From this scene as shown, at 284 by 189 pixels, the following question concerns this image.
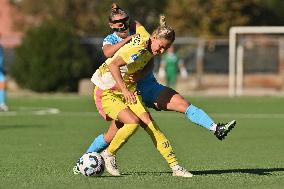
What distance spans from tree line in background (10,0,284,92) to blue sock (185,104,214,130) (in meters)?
29.7

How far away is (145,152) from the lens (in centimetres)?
1473

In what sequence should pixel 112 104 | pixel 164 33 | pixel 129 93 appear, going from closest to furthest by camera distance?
pixel 164 33 → pixel 129 93 → pixel 112 104

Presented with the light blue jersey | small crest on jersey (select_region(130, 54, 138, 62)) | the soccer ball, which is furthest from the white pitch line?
small crest on jersey (select_region(130, 54, 138, 62))

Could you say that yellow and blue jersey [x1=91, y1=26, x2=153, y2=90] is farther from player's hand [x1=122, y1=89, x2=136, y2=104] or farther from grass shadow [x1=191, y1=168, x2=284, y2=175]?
grass shadow [x1=191, y1=168, x2=284, y2=175]

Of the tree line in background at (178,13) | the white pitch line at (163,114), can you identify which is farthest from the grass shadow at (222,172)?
the tree line in background at (178,13)

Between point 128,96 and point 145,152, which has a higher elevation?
point 128,96

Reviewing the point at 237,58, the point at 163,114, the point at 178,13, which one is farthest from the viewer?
the point at 178,13

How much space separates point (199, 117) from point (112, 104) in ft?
3.28

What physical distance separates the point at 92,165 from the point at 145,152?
149 inches

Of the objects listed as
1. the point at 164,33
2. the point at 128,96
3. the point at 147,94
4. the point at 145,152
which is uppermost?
the point at 164,33

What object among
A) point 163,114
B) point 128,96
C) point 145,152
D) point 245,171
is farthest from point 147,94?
point 163,114

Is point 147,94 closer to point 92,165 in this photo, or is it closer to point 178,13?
point 92,165

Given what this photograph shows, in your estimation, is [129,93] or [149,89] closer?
[129,93]

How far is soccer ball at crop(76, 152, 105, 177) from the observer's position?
10984 millimetres
